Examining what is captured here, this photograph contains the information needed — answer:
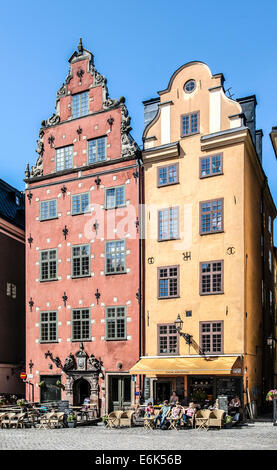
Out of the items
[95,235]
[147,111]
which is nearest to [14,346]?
[95,235]

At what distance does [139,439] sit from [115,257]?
491 inches

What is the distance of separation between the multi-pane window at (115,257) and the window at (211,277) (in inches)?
184

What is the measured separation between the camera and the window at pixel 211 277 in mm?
28297

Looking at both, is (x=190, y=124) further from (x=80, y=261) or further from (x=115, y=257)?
(x=80, y=261)

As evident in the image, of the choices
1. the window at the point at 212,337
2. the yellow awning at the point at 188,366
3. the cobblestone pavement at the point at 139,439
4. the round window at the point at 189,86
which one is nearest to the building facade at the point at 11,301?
the yellow awning at the point at 188,366

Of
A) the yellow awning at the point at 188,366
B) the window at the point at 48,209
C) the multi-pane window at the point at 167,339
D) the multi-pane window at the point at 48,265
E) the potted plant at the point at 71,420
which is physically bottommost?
the potted plant at the point at 71,420

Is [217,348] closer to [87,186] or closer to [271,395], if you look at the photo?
[271,395]

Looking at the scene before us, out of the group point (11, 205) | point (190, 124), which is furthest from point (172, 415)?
point (11, 205)

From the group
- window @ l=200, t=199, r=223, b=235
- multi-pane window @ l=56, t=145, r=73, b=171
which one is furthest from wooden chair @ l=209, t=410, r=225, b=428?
multi-pane window @ l=56, t=145, r=73, b=171

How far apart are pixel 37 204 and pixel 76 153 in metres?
3.96

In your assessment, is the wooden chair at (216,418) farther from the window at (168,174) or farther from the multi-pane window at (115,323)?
the window at (168,174)

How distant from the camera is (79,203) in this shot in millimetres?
33031

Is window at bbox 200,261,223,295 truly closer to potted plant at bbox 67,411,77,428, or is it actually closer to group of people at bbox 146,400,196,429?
group of people at bbox 146,400,196,429
